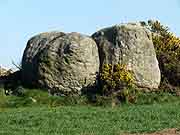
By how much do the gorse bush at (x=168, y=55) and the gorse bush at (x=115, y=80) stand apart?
208cm

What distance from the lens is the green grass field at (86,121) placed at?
15.1 metres

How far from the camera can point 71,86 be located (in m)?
25.2

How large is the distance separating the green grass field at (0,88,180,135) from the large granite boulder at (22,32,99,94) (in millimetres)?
3829

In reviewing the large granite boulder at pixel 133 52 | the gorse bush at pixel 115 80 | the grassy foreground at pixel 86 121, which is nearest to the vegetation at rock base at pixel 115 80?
the gorse bush at pixel 115 80

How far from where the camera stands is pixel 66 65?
25.2 m

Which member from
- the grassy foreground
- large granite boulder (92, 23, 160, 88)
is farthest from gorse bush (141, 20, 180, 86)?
the grassy foreground

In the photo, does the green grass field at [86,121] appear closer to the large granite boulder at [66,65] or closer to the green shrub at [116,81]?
the green shrub at [116,81]

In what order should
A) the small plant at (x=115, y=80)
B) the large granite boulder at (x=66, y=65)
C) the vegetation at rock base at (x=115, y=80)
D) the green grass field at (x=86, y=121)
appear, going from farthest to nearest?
1. the large granite boulder at (x=66, y=65)
2. the small plant at (x=115, y=80)
3. the vegetation at rock base at (x=115, y=80)
4. the green grass field at (x=86, y=121)

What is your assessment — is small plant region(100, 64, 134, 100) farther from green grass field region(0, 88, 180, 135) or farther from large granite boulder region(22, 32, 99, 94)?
green grass field region(0, 88, 180, 135)

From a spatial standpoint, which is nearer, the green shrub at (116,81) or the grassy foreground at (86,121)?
the grassy foreground at (86,121)

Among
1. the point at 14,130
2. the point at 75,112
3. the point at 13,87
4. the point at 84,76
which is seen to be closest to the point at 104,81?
the point at 84,76

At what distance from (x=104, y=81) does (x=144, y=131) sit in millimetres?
10726

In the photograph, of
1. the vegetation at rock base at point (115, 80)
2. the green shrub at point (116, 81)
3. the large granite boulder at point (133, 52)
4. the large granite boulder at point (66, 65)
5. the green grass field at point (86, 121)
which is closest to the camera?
the green grass field at point (86, 121)

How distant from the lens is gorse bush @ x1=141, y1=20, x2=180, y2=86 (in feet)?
87.5
